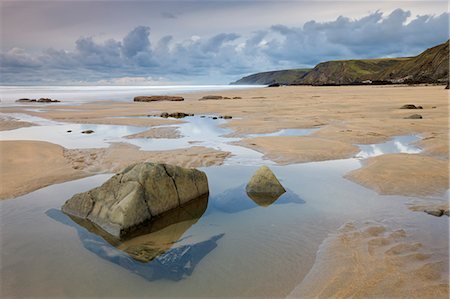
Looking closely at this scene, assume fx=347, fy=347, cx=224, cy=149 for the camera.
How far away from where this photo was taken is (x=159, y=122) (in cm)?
2411

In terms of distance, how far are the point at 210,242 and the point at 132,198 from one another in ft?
6.50

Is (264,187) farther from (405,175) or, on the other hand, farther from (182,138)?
(182,138)

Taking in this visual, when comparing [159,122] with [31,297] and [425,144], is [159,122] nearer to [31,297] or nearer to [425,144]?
[425,144]

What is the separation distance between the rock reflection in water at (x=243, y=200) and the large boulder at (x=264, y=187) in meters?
0.06

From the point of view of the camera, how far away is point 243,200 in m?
8.50

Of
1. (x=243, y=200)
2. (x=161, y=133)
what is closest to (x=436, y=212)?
(x=243, y=200)

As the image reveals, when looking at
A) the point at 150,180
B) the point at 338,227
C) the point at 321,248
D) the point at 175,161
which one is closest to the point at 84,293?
the point at 150,180

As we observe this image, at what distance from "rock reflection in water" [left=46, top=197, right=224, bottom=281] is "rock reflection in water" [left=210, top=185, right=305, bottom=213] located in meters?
0.79

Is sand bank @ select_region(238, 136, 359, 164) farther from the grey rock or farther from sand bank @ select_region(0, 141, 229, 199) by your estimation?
the grey rock

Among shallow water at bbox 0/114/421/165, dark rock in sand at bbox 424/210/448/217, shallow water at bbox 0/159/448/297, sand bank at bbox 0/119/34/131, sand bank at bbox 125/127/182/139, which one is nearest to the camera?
shallow water at bbox 0/159/448/297

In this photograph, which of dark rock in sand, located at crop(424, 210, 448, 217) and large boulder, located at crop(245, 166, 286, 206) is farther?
large boulder, located at crop(245, 166, 286, 206)

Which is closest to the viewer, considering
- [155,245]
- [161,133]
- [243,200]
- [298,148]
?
[155,245]

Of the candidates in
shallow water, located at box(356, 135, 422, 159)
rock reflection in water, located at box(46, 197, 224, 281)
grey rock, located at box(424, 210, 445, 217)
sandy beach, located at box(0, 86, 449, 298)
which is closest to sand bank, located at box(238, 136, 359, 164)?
sandy beach, located at box(0, 86, 449, 298)

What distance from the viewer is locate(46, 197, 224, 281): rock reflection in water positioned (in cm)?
538
